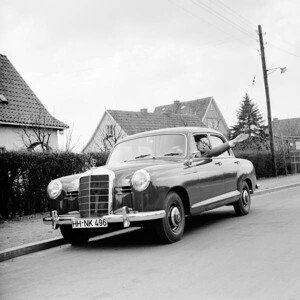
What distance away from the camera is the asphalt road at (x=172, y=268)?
4531 millimetres

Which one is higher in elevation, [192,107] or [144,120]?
[192,107]

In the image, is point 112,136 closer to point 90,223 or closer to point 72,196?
point 72,196

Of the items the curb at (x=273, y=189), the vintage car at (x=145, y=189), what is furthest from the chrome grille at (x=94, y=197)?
the curb at (x=273, y=189)

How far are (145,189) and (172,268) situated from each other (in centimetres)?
159

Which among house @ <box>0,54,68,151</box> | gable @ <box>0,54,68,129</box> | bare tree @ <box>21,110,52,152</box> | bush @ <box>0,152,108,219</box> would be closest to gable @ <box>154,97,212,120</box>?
gable @ <box>0,54,68,129</box>

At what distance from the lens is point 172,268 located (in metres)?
5.46

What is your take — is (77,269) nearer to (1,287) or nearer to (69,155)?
(1,287)

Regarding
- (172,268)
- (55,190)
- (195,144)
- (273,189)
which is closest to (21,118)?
(273,189)

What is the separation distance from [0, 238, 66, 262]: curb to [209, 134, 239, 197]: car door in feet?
10.8

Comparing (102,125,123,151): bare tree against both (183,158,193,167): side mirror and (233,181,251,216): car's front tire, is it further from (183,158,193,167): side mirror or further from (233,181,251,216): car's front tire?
(183,158,193,167): side mirror

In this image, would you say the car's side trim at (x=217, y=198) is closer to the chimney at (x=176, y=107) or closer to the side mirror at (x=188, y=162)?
the side mirror at (x=188, y=162)

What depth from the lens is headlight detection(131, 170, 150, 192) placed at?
6793 millimetres

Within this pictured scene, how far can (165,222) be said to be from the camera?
6.94 m

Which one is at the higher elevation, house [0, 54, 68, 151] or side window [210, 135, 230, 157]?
house [0, 54, 68, 151]
